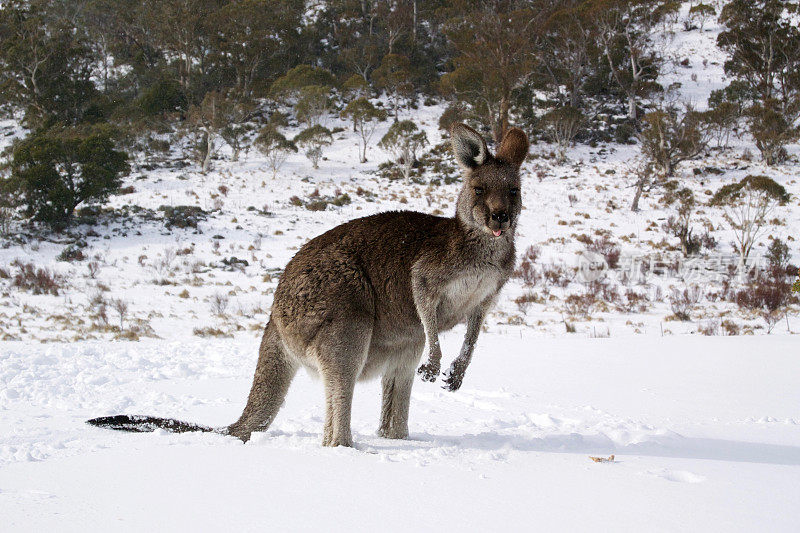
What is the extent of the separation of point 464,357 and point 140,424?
2.01 meters

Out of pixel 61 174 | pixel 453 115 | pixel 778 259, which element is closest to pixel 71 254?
pixel 61 174

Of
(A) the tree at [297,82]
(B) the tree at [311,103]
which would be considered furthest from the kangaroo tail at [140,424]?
(A) the tree at [297,82]

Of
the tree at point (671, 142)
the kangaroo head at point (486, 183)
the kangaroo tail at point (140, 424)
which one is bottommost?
the kangaroo tail at point (140, 424)

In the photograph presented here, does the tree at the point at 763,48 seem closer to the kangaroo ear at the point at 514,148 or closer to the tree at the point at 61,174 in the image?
the tree at the point at 61,174

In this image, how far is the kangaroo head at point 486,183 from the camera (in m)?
3.51

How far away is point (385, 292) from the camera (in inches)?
149

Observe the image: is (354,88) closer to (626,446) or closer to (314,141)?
(314,141)

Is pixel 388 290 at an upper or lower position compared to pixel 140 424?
upper

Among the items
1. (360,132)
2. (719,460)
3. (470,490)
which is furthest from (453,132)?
(360,132)

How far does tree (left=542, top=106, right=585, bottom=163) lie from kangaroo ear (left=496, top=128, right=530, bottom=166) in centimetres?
3163

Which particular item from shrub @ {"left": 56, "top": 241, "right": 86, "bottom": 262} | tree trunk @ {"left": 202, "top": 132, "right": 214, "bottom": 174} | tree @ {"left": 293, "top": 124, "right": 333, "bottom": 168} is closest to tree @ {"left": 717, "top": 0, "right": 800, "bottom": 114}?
tree @ {"left": 293, "top": 124, "right": 333, "bottom": 168}

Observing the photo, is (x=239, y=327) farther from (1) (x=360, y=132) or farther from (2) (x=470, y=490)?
(1) (x=360, y=132)

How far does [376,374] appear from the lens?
12.8ft

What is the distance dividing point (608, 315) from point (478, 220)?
9709mm
